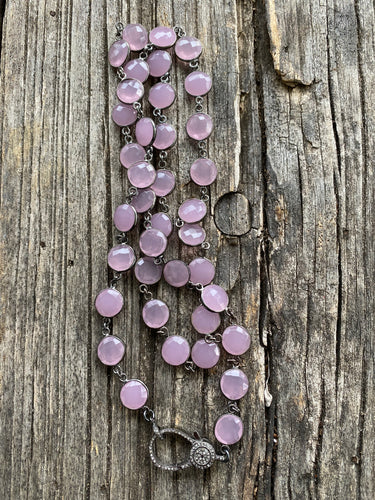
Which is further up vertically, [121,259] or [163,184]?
[163,184]

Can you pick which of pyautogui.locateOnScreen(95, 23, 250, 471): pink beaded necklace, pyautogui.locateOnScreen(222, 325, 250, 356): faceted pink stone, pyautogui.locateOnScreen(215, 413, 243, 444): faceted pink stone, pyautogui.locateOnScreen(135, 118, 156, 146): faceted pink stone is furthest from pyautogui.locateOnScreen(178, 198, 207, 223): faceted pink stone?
pyautogui.locateOnScreen(215, 413, 243, 444): faceted pink stone

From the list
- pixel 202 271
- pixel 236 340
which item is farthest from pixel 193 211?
pixel 236 340

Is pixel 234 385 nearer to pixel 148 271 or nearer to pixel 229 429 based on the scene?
pixel 229 429

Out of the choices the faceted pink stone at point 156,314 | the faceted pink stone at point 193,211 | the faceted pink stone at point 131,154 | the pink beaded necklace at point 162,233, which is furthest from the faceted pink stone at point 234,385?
the faceted pink stone at point 131,154

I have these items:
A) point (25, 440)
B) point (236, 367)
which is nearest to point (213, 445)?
point (236, 367)

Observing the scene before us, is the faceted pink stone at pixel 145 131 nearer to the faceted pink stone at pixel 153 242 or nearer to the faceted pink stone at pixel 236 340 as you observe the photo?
the faceted pink stone at pixel 153 242

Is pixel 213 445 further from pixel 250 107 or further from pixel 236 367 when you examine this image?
pixel 250 107
